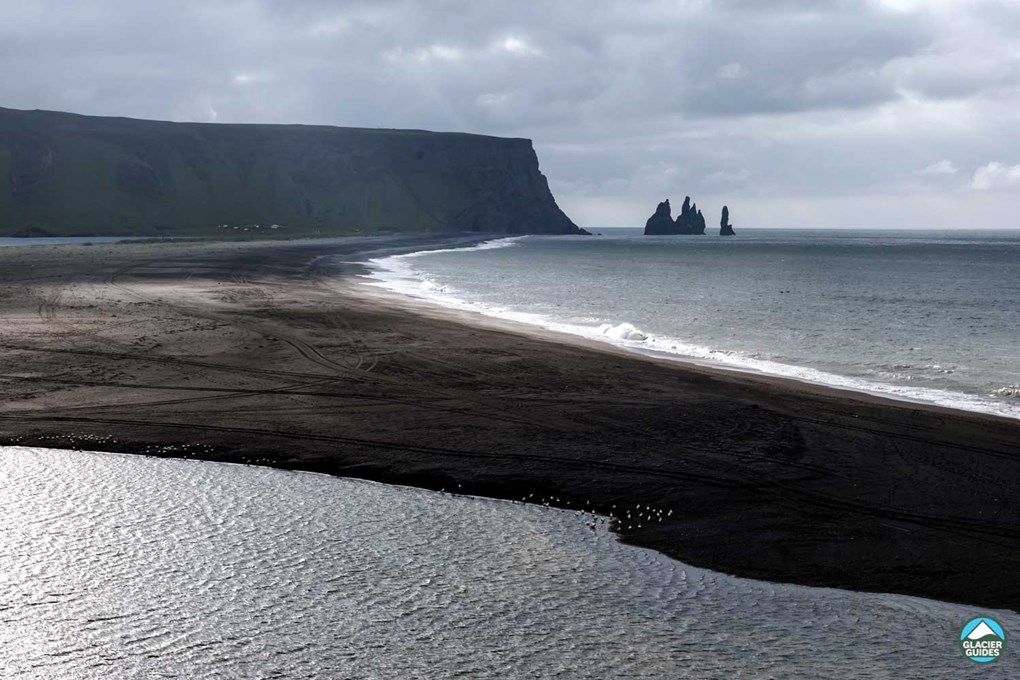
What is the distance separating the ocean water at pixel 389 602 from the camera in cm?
694

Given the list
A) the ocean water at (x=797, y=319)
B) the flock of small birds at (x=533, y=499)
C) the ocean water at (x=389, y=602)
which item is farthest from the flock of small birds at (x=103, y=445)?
the ocean water at (x=797, y=319)

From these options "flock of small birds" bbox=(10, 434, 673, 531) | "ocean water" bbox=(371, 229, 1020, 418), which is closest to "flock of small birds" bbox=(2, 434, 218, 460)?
"flock of small birds" bbox=(10, 434, 673, 531)

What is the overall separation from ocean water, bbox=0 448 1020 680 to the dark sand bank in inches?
32.8

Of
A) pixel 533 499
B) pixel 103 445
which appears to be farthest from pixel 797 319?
pixel 103 445

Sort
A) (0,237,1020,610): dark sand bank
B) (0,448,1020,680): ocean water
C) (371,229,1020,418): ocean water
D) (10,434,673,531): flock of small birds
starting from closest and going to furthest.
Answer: (0,448,1020,680): ocean water, (0,237,1020,610): dark sand bank, (10,434,673,531): flock of small birds, (371,229,1020,418): ocean water

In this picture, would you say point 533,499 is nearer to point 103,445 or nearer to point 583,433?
point 583,433

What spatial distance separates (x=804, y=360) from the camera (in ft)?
84.1

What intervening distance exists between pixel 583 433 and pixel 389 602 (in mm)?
6542

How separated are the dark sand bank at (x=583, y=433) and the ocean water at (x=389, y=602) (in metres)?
0.83

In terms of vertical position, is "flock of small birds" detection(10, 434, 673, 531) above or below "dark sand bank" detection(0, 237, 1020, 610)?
below

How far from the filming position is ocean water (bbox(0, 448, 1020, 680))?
694cm

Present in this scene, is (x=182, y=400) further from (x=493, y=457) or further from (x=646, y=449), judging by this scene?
(x=646, y=449)

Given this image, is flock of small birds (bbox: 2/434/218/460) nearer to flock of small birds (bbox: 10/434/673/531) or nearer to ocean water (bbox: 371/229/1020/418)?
flock of small birds (bbox: 10/434/673/531)

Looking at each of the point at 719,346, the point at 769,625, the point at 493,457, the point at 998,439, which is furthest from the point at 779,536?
the point at 719,346
